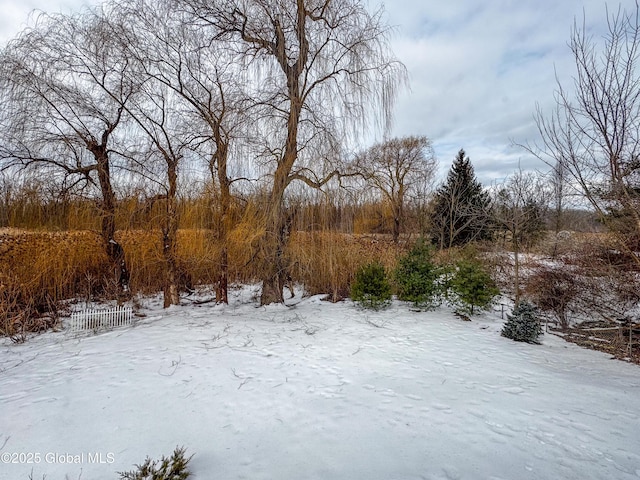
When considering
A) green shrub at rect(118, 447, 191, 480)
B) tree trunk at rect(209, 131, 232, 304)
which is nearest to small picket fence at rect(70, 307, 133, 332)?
tree trunk at rect(209, 131, 232, 304)

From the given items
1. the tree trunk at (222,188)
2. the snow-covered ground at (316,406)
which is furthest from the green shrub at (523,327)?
the tree trunk at (222,188)

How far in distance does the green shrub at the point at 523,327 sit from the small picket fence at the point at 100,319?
628 centimetres

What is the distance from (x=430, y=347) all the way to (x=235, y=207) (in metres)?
4.07

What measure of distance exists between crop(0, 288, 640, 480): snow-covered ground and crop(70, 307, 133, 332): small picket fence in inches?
9.7

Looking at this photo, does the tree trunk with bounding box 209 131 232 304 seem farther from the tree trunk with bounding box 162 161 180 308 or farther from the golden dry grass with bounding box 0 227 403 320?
the tree trunk with bounding box 162 161 180 308

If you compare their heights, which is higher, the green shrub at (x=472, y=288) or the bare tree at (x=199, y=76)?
the bare tree at (x=199, y=76)

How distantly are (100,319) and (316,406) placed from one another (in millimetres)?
4161

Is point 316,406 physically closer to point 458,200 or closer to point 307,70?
point 307,70

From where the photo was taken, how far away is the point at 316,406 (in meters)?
2.67

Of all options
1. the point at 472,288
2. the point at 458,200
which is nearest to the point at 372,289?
the point at 472,288

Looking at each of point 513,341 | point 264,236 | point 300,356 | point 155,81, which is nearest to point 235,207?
point 264,236

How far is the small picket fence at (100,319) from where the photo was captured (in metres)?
4.69

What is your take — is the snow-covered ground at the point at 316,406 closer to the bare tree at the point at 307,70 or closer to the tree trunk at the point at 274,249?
the tree trunk at the point at 274,249

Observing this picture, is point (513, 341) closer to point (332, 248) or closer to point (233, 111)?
point (332, 248)
